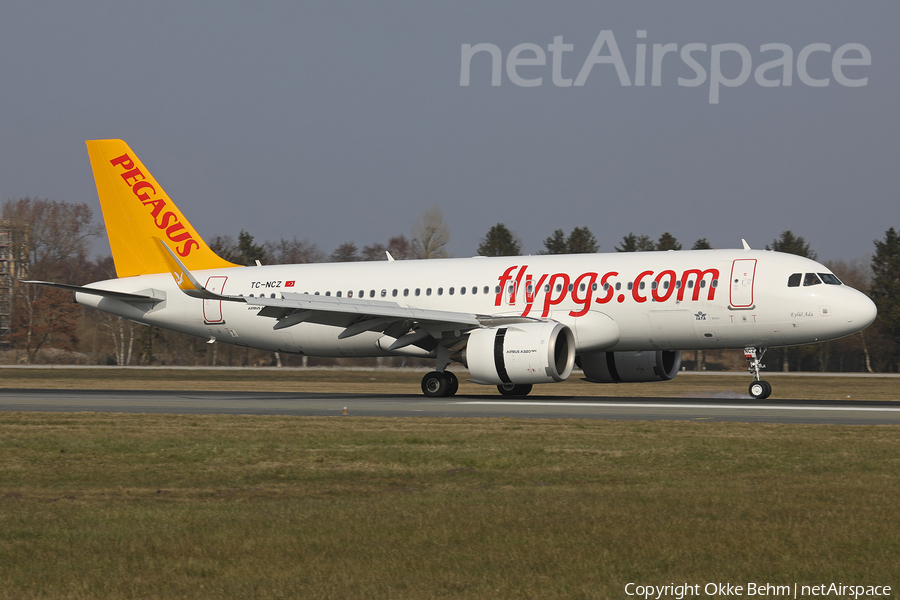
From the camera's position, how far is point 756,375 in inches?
998

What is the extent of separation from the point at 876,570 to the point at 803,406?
53.8 ft

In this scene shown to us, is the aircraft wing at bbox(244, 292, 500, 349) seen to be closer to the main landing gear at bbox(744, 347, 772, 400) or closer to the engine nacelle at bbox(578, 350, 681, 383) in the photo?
the engine nacelle at bbox(578, 350, 681, 383)

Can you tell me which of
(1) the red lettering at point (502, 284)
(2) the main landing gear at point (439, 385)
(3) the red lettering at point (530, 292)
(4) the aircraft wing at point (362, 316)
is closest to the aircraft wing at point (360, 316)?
(4) the aircraft wing at point (362, 316)

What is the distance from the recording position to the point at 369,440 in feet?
47.7

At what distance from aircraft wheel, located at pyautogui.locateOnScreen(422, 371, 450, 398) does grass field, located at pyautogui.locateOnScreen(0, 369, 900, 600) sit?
457 inches

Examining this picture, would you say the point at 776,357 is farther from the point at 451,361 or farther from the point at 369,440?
the point at 369,440

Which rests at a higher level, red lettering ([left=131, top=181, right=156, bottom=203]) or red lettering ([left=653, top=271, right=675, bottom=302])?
red lettering ([left=131, top=181, right=156, bottom=203])

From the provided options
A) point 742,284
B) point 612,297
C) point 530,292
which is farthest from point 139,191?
point 742,284

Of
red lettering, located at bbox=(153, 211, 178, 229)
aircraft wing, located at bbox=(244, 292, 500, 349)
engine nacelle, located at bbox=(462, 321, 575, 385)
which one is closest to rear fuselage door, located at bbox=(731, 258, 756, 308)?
engine nacelle, located at bbox=(462, 321, 575, 385)

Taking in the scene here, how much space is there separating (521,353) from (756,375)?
644cm

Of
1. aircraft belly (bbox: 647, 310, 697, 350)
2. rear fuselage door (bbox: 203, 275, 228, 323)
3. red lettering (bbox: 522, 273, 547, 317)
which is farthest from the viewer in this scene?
rear fuselage door (bbox: 203, 275, 228, 323)

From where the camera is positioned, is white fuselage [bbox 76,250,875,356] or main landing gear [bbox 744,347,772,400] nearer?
white fuselage [bbox 76,250,875,356]

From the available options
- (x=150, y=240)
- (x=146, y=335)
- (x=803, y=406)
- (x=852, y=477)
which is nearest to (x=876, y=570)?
(x=852, y=477)

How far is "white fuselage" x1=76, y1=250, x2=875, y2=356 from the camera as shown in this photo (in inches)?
954
